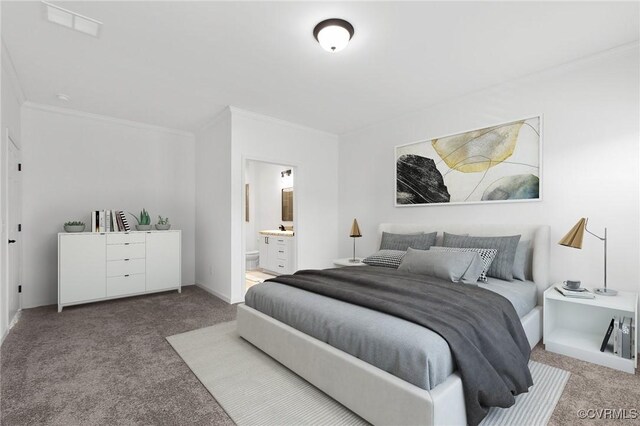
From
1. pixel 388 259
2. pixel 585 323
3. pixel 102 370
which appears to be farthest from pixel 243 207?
pixel 585 323

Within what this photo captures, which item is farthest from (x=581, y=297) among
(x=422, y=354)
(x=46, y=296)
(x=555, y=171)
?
(x=46, y=296)

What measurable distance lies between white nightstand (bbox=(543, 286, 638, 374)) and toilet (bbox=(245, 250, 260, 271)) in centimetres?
503

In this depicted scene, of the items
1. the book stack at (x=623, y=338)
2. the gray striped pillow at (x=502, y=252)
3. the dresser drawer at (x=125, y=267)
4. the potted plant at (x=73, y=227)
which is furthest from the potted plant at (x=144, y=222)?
the book stack at (x=623, y=338)

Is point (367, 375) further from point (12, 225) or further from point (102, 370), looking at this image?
point (12, 225)

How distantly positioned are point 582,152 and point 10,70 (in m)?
5.25

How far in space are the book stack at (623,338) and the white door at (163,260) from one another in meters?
4.71

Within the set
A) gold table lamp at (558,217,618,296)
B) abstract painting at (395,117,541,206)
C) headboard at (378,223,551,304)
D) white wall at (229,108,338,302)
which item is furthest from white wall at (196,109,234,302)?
gold table lamp at (558,217,618,296)

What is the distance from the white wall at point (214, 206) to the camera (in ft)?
13.6

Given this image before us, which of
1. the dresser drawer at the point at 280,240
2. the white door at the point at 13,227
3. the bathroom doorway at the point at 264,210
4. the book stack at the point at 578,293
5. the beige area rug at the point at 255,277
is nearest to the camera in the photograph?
the book stack at the point at 578,293

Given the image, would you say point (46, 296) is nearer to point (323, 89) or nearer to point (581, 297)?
point (323, 89)

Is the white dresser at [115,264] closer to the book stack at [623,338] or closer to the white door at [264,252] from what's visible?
the white door at [264,252]

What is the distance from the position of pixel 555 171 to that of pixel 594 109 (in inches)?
23.3

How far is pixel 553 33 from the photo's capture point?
7.98 feet

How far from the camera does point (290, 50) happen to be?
2.63 metres
